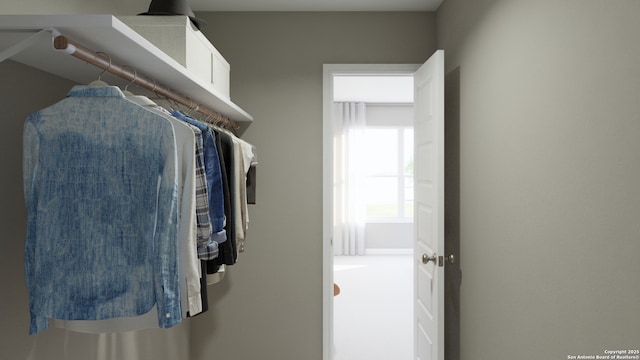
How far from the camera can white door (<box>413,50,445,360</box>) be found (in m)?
2.30

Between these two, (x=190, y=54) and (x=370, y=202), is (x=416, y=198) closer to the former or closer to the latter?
(x=190, y=54)

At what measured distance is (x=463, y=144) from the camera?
2387mm

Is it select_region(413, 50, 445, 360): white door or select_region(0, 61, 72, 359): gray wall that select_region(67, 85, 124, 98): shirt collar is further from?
select_region(413, 50, 445, 360): white door

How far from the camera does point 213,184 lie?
163 cm

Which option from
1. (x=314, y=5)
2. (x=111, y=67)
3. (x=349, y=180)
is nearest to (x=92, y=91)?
(x=111, y=67)

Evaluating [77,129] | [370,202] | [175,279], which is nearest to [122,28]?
[77,129]

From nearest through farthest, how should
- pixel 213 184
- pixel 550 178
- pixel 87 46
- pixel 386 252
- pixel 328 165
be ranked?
pixel 87 46 < pixel 550 178 < pixel 213 184 < pixel 328 165 < pixel 386 252

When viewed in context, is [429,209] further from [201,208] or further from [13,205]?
[13,205]

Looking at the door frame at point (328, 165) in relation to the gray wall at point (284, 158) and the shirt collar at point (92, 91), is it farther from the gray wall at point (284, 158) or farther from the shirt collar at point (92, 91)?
the shirt collar at point (92, 91)

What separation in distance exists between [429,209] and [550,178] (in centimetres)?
106

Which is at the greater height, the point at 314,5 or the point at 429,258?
the point at 314,5

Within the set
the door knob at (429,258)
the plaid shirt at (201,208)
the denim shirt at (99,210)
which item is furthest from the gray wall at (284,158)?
the denim shirt at (99,210)

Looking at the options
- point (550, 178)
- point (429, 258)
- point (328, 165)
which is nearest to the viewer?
point (550, 178)

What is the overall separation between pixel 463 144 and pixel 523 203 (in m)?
0.78
